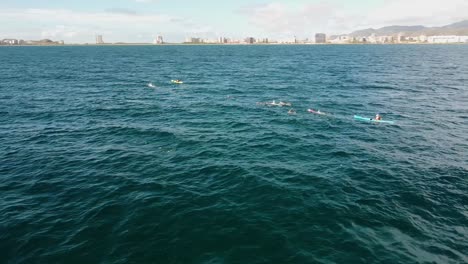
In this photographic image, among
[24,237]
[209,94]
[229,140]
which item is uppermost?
[209,94]

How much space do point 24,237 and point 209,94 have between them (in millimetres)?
49106

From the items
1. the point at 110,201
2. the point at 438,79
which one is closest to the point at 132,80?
the point at 110,201

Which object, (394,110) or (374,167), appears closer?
(374,167)

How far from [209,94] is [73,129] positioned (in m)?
30.8

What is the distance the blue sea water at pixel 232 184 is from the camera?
18.4 metres

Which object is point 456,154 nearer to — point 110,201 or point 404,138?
point 404,138

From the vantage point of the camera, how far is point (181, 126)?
42312mm

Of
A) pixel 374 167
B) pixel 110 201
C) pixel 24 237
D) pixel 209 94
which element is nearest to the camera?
pixel 24 237

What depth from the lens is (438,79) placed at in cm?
8206

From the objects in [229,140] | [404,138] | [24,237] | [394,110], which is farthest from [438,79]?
[24,237]

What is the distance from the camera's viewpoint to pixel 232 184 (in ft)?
86.6

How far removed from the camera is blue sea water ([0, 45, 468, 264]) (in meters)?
18.4

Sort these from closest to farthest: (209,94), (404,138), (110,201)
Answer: (110,201) → (404,138) → (209,94)

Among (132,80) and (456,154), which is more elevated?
(132,80)
